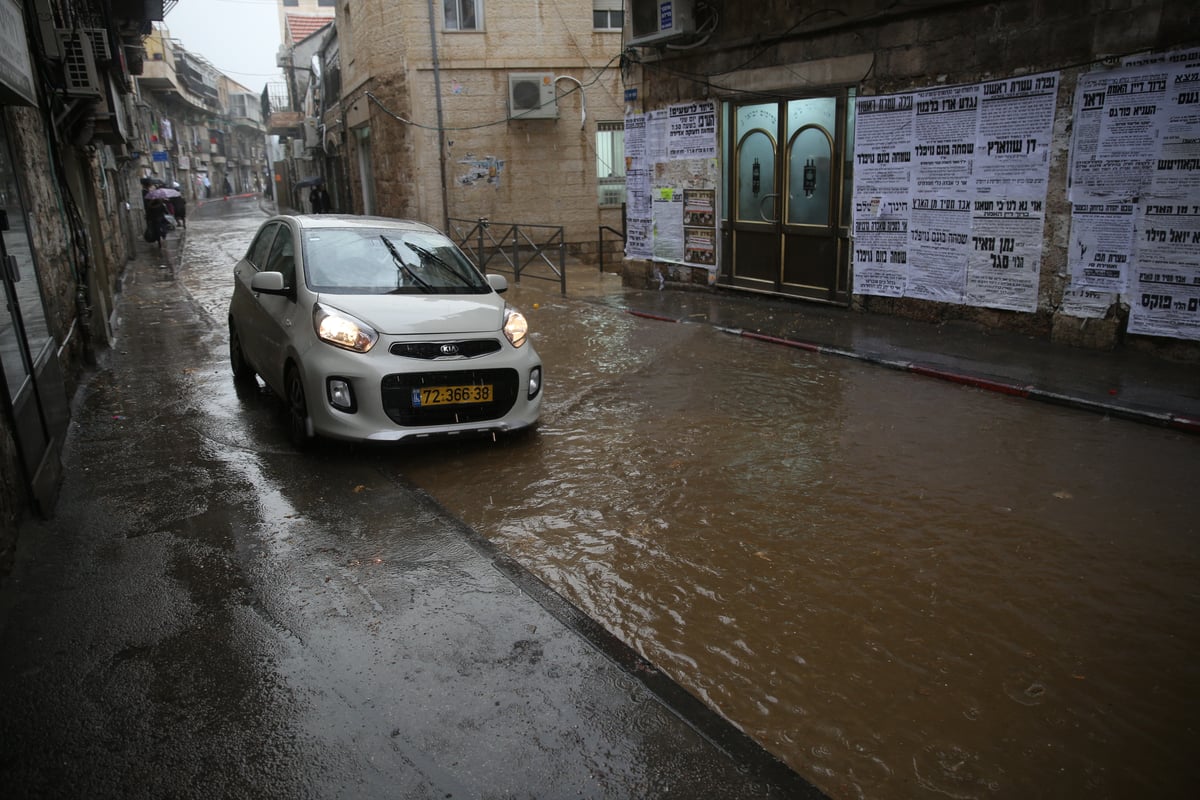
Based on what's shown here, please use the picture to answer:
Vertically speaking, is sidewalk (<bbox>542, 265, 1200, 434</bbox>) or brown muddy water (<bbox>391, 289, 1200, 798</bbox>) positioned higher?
sidewalk (<bbox>542, 265, 1200, 434</bbox>)

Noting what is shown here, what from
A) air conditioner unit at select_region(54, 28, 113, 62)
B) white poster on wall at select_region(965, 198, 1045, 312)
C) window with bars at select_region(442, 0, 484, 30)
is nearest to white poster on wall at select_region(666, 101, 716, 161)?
white poster on wall at select_region(965, 198, 1045, 312)

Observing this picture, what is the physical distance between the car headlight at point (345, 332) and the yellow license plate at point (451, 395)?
0.47 meters

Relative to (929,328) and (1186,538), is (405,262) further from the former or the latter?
(929,328)

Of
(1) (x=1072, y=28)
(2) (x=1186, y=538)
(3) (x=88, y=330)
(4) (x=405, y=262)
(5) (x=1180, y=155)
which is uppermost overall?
(1) (x=1072, y=28)

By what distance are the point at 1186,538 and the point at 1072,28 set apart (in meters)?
5.88

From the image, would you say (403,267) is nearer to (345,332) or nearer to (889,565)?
(345,332)

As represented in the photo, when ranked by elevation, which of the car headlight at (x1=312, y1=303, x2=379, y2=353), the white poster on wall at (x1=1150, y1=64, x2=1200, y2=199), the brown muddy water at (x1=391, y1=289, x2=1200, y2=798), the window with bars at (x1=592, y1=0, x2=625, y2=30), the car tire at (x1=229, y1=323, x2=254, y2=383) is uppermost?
the window with bars at (x1=592, y1=0, x2=625, y2=30)

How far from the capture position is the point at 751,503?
5133 millimetres

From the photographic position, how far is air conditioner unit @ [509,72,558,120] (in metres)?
20.2

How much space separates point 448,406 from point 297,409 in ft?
3.77

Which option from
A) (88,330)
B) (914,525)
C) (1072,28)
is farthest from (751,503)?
(88,330)

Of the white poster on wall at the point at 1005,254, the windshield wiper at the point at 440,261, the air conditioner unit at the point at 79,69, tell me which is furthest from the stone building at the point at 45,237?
the white poster on wall at the point at 1005,254

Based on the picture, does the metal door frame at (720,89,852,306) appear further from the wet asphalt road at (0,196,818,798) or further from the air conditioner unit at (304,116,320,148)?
the air conditioner unit at (304,116,320,148)

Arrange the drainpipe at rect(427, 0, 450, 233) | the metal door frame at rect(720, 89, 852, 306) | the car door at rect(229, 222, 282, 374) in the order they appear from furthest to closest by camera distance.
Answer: the drainpipe at rect(427, 0, 450, 233) → the metal door frame at rect(720, 89, 852, 306) → the car door at rect(229, 222, 282, 374)
